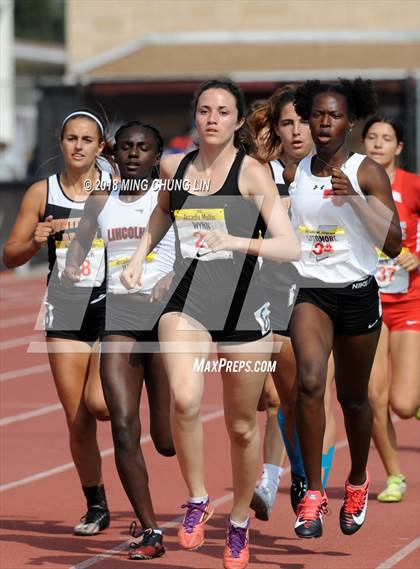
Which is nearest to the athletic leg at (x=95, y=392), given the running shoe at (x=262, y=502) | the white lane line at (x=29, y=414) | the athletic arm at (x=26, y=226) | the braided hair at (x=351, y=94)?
the athletic arm at (x=26, y=226)

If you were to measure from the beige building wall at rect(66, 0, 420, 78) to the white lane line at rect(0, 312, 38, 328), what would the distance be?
70.7 ft

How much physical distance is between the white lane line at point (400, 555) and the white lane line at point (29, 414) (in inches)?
212

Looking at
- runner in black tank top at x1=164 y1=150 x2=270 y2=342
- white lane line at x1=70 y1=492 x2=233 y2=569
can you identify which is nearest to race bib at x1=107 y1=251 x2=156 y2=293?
runner in black tank top at x1=164 y1=150 x2=270 y2=342

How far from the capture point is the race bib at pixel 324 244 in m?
7.13

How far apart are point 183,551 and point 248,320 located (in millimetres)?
1711

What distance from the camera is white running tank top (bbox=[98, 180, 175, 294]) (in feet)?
25.1

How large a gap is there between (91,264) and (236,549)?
1.86m

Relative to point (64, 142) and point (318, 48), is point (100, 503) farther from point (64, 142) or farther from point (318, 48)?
→ point (318, 48)

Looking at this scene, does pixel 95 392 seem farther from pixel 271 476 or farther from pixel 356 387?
pixel 356 387

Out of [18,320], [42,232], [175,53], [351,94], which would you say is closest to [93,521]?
[42,232]

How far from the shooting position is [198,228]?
22.4 feet

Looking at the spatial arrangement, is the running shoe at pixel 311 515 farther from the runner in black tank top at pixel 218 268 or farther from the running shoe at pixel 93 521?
the running shoe at pixel 93 521

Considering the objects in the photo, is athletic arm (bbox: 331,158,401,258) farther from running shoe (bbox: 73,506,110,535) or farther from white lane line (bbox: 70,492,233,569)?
running shoe (bbox: 73,506,110,535)

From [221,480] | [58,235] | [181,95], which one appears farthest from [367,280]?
[181,95]
